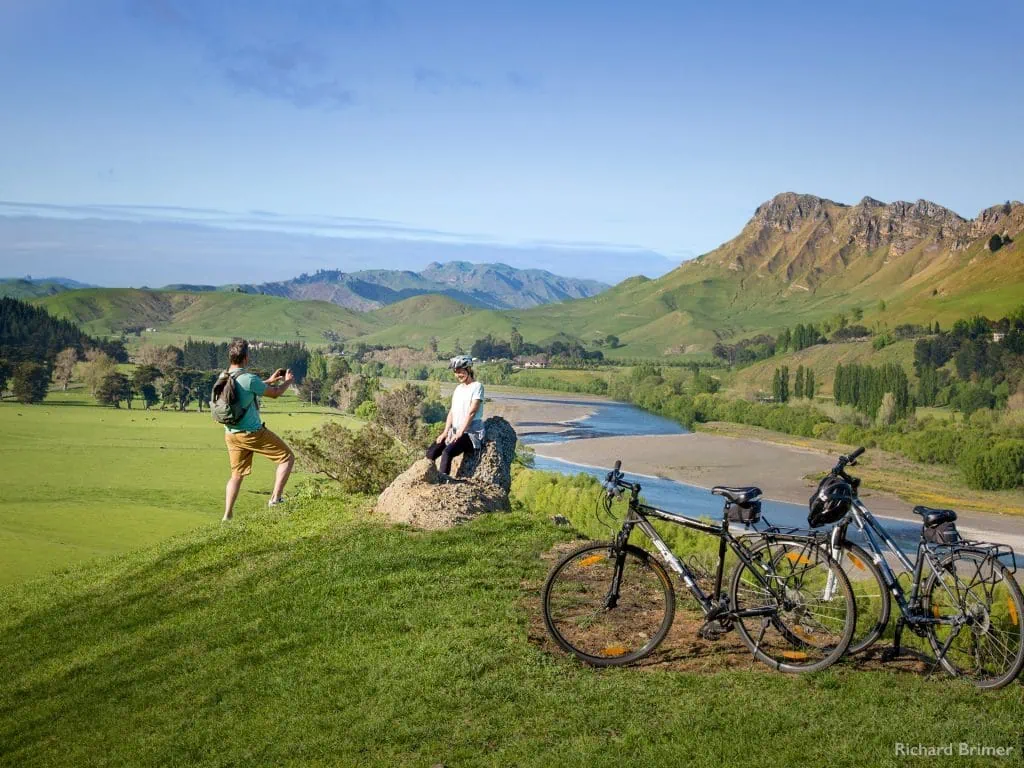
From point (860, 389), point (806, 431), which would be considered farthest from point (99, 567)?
point (860, 389)

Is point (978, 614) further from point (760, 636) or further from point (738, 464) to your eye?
point (738, 464)

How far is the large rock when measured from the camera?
1516 cm

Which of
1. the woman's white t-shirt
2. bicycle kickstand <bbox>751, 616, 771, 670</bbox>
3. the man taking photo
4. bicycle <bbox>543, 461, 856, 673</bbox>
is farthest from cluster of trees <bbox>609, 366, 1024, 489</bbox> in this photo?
bicycle kickstand <bbox>751, 616, 771, 670</bbox>

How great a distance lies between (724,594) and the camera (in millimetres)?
9562

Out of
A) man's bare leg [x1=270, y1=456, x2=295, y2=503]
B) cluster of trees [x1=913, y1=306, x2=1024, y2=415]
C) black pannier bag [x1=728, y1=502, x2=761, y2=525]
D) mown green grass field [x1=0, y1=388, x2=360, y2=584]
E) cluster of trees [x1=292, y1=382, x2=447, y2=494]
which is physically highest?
cluster of trees [x1=913, y1=306, x2=1024, y2=415]

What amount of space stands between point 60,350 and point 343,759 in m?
196

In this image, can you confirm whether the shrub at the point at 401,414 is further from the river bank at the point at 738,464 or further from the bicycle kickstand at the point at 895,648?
the bicycle kickstand at the point at 895,648

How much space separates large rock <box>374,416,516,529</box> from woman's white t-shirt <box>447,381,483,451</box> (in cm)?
36

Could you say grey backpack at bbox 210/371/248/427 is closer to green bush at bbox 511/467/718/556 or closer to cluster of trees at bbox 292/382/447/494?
cluster of trees at bbox 292/382/447/494

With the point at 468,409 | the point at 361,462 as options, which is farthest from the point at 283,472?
the point at 361,462

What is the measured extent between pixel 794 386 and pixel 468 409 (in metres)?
189

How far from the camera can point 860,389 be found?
167375 millimetres

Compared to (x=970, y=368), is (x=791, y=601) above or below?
below

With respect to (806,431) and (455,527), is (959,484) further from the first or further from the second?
(455,527)
